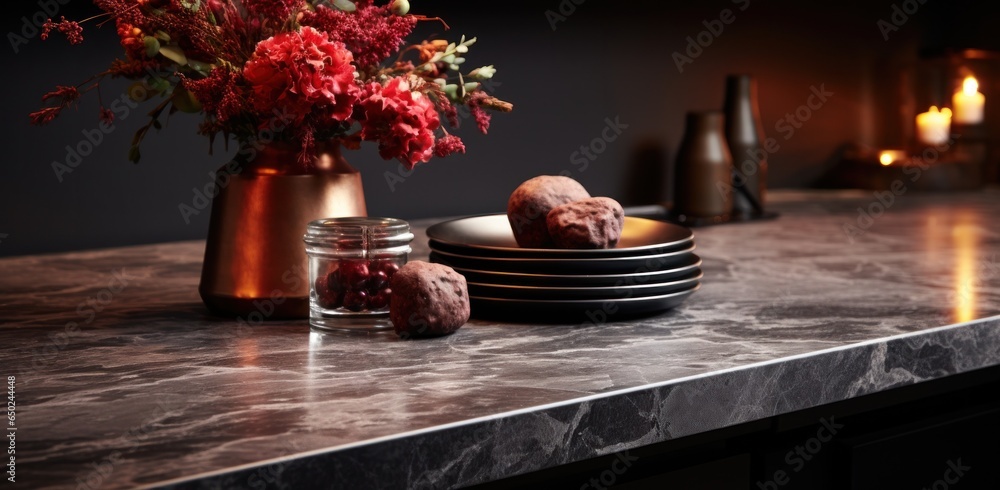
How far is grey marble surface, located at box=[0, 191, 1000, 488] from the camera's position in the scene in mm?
740

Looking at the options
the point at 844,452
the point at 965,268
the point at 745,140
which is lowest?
the point at 844,452

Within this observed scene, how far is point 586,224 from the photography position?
3.88 ft

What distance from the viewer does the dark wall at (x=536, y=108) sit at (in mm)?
1685

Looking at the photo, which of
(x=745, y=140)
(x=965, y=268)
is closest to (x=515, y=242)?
(x=965, y=268)

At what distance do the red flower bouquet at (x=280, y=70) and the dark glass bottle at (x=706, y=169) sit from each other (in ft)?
3.76

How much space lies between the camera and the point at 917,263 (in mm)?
1653

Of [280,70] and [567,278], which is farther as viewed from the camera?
[567,278]

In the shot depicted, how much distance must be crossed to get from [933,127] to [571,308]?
6.60ft

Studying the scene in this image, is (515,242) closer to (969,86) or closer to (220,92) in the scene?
(220,92)

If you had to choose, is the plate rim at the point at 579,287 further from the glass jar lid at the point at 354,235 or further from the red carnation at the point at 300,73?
the red carnation at the point at 300,73

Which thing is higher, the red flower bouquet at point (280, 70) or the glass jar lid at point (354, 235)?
the red flower bouquet at point (280, 70)

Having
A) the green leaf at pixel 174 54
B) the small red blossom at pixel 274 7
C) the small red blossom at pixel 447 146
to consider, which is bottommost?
the small red blossom at pixel 447 146

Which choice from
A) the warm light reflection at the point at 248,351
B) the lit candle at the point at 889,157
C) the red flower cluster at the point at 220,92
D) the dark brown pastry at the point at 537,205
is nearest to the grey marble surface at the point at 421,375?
the warm light reflection at the point at 248,351

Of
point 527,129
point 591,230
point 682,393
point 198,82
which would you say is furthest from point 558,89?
point 682,393
